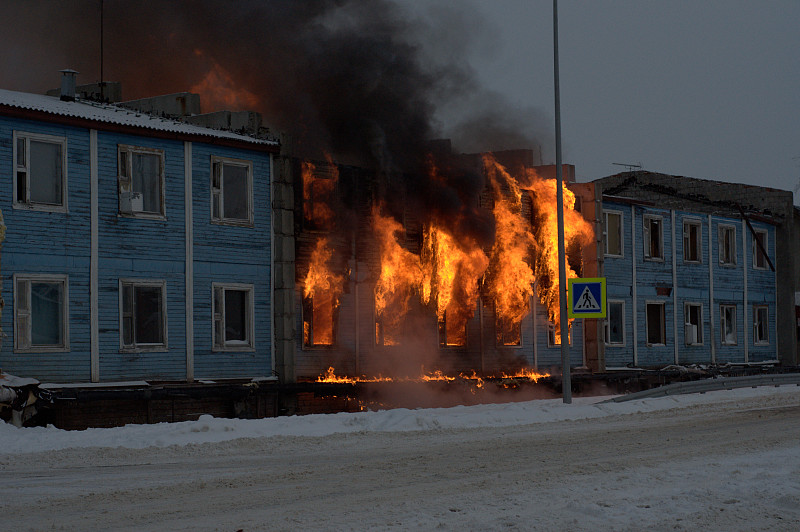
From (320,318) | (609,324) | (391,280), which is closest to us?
(320,318)

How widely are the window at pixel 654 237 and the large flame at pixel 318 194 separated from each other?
15.1 meters

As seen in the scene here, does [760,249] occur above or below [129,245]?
above

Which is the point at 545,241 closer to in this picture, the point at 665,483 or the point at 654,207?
the point at 654,207

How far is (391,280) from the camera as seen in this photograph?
2697 cm

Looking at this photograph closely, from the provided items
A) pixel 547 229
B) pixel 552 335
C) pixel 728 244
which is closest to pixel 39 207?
pixel 547 229

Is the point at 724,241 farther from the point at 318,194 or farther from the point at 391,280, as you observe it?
the point at 318,194

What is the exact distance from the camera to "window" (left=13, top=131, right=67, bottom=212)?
20062mm

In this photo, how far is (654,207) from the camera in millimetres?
36438

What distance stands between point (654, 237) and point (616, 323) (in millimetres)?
4104

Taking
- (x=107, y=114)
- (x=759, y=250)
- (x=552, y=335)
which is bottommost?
(x=552, y=335)

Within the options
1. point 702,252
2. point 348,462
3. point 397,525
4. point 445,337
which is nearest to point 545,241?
point 445,337

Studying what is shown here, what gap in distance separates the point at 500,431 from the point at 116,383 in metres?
8.28

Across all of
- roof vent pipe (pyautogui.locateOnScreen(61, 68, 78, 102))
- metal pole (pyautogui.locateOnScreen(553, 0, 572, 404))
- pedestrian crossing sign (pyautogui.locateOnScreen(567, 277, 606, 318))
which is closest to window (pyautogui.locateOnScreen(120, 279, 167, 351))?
roof vent pipe (pyautogui.locateOnScreen(61, 68, 78, 102))

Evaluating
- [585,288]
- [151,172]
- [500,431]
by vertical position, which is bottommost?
[500,431]
